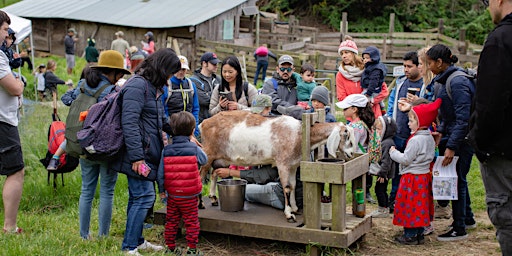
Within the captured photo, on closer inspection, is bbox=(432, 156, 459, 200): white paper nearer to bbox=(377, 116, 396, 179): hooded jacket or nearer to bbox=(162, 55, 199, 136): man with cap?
bbox=(377, 116, 396, 179): hooded jacket

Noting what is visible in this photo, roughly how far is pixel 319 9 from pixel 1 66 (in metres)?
39.0

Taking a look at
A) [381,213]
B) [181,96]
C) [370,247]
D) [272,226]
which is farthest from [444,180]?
[181,96]

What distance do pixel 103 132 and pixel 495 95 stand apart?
329 cm

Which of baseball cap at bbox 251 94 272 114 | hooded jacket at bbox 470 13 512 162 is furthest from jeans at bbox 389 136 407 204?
hooded jacket at bbox 470 13 512 162

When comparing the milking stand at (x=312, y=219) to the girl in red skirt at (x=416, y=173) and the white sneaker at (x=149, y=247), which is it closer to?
the girl in red skirt at (x=416, y=173)

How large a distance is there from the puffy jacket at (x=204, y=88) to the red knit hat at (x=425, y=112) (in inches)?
116

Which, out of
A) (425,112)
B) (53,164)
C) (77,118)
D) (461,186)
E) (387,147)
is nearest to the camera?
(77,118)

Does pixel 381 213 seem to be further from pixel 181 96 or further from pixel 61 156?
pixel 61 156

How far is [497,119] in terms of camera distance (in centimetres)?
370

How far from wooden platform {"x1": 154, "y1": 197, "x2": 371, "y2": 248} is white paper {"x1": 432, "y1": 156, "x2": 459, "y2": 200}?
2.58 feet

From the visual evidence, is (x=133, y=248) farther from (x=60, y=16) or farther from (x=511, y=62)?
(x=60, y=16)

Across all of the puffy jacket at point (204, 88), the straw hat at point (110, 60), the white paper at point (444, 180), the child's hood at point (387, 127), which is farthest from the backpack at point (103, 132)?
the child's hood at point (387, 127)

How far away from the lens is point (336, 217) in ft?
19.7

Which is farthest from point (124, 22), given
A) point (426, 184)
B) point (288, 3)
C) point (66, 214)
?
point (426, 184)
